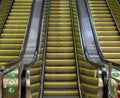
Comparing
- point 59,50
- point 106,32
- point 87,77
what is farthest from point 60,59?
point 106,32

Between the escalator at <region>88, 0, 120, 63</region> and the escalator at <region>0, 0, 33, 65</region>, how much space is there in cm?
245

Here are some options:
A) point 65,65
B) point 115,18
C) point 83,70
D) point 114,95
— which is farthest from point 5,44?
point 114,95

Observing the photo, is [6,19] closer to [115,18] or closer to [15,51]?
[15,51]

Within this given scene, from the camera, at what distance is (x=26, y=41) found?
323 inches

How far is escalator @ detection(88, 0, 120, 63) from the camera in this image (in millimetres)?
8570

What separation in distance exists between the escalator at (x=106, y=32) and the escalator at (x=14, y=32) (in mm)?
2454

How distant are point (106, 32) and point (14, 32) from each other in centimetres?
297

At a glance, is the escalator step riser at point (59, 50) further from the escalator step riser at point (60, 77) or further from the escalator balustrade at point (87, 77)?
the escalator step riser at point (60, 77)

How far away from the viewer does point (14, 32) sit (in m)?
9.88

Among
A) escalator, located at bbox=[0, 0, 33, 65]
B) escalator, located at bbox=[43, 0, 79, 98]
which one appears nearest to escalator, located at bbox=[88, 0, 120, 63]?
escalator, located at bbox=[43, 0, 79, 98]

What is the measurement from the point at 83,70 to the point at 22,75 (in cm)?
268

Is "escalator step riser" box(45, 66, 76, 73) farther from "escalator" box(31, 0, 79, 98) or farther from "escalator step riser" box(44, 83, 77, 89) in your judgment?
"escalator step riser" box(44, 83, 77, 89)

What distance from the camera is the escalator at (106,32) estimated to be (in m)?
8.57

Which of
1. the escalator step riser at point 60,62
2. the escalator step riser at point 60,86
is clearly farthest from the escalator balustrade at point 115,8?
the escalator step riser at point 60,86
